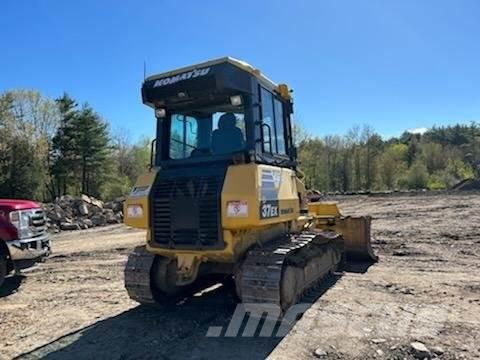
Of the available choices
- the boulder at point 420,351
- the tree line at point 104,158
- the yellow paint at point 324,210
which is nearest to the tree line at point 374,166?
the tree line at point 104,158

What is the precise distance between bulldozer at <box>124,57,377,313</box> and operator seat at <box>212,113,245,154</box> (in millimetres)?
15

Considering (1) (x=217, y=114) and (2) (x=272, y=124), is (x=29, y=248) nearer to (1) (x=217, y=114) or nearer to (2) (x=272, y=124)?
(1) (x=217, y=114)

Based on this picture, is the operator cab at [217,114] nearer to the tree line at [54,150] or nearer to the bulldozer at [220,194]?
the bulldozer at [220,194]

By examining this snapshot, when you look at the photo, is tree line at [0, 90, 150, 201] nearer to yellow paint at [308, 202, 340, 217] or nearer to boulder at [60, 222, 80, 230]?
boulder at [60, 222, 80, 230]

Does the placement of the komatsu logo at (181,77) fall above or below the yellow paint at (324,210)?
above

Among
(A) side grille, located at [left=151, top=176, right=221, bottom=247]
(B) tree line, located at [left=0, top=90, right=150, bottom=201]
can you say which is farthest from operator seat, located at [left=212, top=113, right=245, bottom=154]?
(B) tree line, located at [left=0, top=90, right=150, bottom=201]

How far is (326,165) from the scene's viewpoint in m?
49.1

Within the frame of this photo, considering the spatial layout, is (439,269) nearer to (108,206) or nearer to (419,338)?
Result: (419,338)

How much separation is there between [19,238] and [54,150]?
35.5 metres

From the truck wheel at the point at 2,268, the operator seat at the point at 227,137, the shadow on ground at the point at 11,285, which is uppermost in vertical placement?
the operator seat at the point at 227,137

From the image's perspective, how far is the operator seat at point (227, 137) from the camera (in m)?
5.76

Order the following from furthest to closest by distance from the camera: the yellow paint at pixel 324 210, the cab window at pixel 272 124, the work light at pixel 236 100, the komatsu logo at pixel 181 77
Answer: the yellow paint at pixel 324 210
the cab window at pixel 272 124
the work light at pixel 236 100
the komatsu logo at pixel 181 77

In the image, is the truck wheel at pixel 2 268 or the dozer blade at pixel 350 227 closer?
the truck wheel at pixel 2 268

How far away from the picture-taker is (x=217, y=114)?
20.1ft
